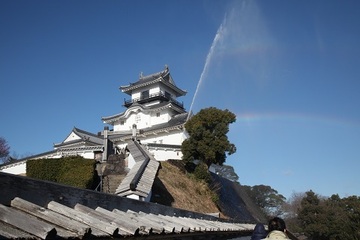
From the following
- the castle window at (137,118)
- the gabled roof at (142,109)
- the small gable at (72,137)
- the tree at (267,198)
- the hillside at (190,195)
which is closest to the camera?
the hillside at (190,195)

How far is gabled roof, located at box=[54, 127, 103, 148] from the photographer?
5066cm

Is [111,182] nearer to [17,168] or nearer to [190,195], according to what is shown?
[190,195]

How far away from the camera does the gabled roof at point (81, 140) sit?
5066 cm

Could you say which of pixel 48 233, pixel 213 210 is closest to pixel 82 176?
pixel 213 210

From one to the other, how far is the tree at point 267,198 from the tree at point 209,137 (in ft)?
115

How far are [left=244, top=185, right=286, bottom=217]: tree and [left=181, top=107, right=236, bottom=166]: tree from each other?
35.1 m

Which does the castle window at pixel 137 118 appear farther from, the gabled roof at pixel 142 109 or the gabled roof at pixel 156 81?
the gabled roof at pixel 156 81

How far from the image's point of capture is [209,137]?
37.2 m

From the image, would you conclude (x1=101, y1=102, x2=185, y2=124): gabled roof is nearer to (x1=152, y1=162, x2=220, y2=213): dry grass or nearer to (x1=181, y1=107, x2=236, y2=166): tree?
(x1=181, y1=107, x2=236, y2=166): tree

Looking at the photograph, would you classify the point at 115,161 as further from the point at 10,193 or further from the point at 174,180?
the point at 10,193

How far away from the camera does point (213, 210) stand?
3312 centimetres

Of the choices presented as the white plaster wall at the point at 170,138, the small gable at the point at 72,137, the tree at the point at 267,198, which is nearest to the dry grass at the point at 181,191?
the white plaster wall at the point at 170,138

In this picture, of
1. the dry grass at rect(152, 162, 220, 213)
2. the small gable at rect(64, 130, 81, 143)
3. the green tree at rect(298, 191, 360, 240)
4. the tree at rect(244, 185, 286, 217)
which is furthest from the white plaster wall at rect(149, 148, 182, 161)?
the tree at rect(244, 185, 286, 217)

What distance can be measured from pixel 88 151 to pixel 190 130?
13467mm
